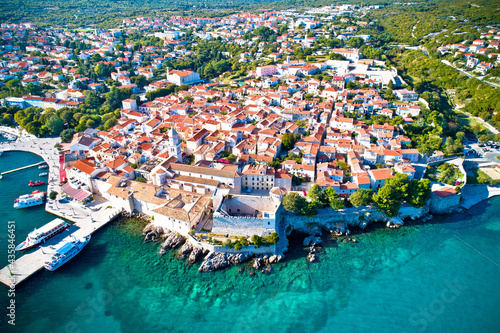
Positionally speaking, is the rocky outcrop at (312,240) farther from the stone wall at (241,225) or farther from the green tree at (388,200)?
the green tree at (388,200)

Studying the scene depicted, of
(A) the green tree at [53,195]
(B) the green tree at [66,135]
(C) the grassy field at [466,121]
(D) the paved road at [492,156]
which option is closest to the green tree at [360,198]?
(D) the paved road at [492,156]

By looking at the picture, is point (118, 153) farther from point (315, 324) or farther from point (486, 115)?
point (486, 115)

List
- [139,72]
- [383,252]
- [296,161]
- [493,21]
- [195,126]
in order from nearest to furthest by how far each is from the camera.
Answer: [383,252], [296,161], [195,126], [139,72], [493,21]

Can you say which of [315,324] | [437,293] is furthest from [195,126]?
[437,293]

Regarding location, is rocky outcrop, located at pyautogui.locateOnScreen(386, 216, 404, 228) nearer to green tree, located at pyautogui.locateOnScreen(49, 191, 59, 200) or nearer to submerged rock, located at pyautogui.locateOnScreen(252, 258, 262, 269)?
Result: submerged rock, located at pyautogui.locateOnScreen(252, 258, 262, 269)

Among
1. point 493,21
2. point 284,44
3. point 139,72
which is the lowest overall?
point 139,72

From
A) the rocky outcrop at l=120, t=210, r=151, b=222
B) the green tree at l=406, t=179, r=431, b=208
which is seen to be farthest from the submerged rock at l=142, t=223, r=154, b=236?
the green tree at l=406, t=179, r=431, b=208
